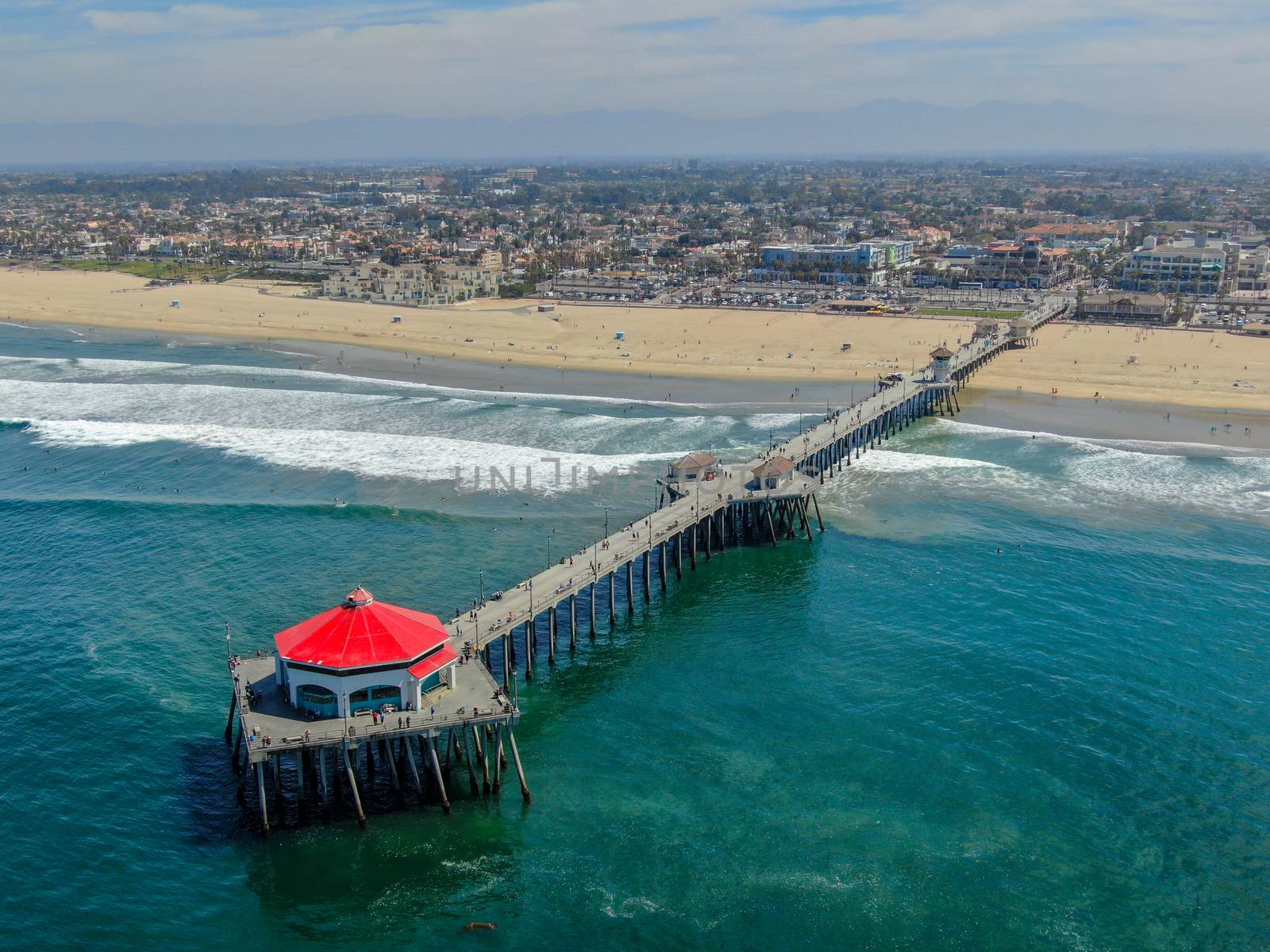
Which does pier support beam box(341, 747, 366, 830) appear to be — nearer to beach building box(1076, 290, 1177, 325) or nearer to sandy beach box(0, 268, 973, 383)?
sandy beach box(0, 268, 973, 383)

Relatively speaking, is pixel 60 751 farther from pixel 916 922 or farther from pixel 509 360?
pixel 509 360

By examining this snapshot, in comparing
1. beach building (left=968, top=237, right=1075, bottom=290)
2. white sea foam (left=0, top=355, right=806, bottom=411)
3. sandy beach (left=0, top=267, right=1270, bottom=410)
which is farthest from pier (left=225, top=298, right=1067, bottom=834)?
beach building (left=968, top=237, right=1075, bottom=290)

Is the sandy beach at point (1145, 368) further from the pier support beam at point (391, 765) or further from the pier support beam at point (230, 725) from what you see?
the pier support beam at point (230, 725)

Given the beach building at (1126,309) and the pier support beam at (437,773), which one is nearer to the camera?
the pier support beam at (437,773)

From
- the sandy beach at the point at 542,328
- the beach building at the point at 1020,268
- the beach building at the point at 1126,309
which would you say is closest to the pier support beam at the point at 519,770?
the sandy beach at the point at 542,328

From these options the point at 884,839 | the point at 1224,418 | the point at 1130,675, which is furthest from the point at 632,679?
the point at 1224,418

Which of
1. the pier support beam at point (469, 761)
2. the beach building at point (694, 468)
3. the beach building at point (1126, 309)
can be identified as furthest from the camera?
the beach building at point (1126, 309)
